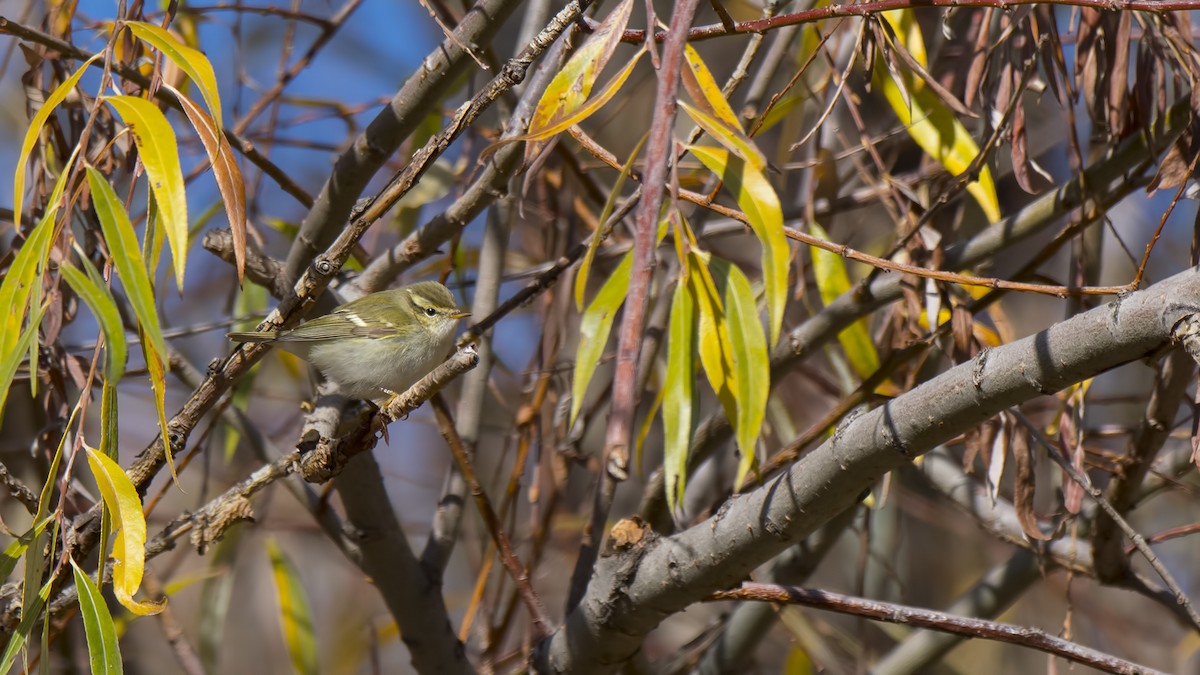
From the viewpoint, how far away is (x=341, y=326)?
3105 millimetres

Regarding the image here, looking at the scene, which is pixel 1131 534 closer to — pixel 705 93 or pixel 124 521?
pixel 705 93

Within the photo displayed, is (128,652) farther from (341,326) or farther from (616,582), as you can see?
(616,582)

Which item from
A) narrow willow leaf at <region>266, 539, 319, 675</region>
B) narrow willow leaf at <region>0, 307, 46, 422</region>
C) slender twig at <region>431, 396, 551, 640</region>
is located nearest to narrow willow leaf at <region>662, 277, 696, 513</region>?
narrow willow leaf at <region>0, 307, 46, 422</region>

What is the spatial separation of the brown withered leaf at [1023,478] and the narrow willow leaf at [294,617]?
72.7 inches

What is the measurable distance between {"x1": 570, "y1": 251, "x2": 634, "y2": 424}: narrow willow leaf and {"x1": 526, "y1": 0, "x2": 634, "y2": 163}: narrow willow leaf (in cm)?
19

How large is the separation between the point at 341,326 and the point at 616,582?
60.0 inches

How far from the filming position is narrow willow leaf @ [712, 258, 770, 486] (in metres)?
1.15

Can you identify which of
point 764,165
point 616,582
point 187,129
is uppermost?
point 187,129

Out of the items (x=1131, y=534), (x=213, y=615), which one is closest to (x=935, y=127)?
(x=1131, y=534)

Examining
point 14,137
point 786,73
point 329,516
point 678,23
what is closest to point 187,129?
point 329,516

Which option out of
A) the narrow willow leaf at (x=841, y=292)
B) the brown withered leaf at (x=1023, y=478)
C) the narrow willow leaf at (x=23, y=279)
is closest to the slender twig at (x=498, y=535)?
the narrow willow leaf at (x=841, y=292)

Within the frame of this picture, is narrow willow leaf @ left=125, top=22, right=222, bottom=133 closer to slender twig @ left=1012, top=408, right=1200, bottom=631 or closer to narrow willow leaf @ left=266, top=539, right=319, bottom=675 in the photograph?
slender twig @ left=1012, top=408, right=1200, bottom=631

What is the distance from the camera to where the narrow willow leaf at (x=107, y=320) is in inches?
42.2

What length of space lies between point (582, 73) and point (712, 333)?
35 cm
